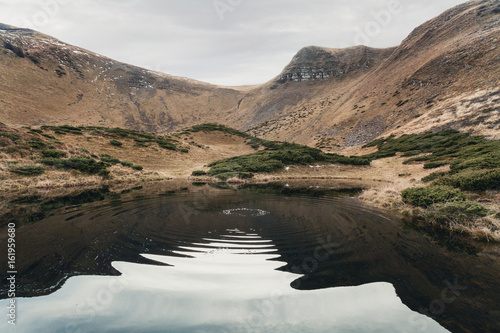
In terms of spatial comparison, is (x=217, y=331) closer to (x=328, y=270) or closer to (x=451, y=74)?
(x=328, y=270)

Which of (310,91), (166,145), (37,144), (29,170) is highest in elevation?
(310,91)

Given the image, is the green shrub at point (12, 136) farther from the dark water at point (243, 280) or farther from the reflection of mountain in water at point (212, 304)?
the reflection of mountain in water at point (212, 304)

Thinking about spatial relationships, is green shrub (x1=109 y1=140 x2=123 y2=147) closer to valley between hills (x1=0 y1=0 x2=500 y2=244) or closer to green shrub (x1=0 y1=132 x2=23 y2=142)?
valley between hills (x1=0 y1=0 x2=500 y2=244)

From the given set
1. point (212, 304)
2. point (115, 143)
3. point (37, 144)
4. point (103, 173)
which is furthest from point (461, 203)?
point (115, 143)

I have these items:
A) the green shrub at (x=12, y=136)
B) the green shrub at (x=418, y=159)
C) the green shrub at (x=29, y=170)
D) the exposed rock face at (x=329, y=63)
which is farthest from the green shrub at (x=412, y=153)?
the exposed rock face at (x=329, y=63)

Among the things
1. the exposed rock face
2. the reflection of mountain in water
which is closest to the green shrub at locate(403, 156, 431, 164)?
the reflection of mountain in water

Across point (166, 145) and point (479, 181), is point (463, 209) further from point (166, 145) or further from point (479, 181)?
point (166, 145)
